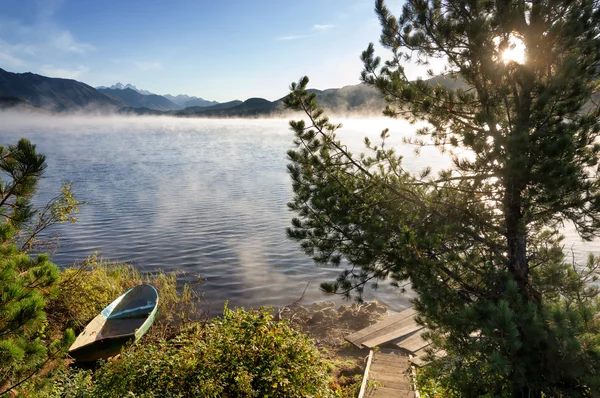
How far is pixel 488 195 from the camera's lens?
6453 mm

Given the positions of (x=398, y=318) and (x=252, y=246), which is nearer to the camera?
(x=398, y=318)

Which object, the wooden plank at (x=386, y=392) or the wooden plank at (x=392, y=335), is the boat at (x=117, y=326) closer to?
the wooden plank at (x=386, y=392)

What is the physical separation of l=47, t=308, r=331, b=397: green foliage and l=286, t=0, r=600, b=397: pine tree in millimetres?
1794

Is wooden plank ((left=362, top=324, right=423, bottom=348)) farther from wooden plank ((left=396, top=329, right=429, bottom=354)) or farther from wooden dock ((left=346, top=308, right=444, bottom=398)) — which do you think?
wooden plank ((left=396, top=329, right=429, bottom=354))

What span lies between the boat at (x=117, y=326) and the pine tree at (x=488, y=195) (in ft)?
19.4

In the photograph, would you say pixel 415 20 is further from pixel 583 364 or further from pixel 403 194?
pixel 583 364

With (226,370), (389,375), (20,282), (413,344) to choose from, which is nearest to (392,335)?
(413,344)

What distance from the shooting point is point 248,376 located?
6234 mm

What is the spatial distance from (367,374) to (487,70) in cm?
673

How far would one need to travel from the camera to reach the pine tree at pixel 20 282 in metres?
3.97

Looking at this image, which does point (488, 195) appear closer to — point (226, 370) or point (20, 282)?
point (226, 370)

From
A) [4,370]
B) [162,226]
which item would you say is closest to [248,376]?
[4,370]

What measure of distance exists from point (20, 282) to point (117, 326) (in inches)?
319

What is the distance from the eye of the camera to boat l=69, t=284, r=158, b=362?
31.3 feet
